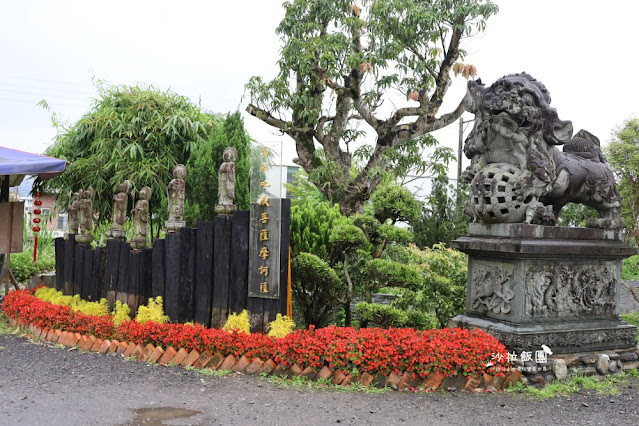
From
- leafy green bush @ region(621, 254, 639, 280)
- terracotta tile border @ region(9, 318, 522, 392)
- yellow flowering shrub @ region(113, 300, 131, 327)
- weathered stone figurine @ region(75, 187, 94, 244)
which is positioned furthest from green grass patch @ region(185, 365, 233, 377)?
leafy green bush @ region(621, 254, 639, 280)

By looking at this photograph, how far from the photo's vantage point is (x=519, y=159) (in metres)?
5.26

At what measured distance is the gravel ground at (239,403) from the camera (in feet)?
13.1

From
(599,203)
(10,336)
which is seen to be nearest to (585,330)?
(599,203)

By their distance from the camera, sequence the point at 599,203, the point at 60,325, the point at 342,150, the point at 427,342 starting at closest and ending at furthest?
the point at 427,342 → the point at 599,203 → the point at 60,325 → the point at 342,150

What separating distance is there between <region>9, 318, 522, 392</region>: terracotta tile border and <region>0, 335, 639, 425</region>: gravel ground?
5.1 inches

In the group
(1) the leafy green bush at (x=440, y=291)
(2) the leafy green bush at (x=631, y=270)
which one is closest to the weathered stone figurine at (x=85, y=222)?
(1) the leafy green bush at (x=440, y=291)

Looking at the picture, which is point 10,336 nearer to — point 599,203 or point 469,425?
point 469,425

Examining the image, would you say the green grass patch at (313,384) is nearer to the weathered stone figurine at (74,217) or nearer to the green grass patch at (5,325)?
the green grass patch at (5,325)

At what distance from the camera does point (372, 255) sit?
686 centimetres

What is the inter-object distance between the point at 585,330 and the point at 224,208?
11.6 feet

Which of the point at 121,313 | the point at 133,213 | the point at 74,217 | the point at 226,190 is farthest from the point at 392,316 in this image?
the point at 74,217

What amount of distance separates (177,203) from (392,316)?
8.28 ft

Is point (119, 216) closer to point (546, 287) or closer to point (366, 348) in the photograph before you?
point (366, 348)

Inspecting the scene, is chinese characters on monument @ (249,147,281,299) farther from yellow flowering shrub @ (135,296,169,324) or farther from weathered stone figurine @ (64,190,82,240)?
weathered stone figurine @ (64,190,82,240)
